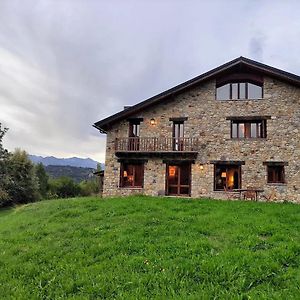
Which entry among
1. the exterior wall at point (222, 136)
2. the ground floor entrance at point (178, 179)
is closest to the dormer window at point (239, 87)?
the exterior wall at point (222, 136)

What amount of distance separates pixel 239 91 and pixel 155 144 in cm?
687

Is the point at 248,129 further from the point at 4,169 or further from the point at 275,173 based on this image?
the point at 4,169

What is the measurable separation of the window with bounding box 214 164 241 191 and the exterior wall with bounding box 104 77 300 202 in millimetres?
371

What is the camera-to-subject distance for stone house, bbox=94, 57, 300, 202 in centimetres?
1986

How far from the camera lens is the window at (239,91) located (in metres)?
20.9

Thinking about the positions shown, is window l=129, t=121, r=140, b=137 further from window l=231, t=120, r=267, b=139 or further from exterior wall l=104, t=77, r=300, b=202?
window l=231, t=120, r=267, b=139

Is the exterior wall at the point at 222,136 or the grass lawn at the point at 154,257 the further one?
the exterior wall at the point at 222,136

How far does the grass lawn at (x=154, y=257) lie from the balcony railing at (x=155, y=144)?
8.97 m

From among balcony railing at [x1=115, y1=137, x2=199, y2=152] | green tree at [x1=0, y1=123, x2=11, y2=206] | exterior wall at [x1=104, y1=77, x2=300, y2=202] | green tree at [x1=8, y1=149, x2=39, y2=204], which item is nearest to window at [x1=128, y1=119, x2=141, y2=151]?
balcony railing at [x1=115, y1=137, x2=199, y2=152]

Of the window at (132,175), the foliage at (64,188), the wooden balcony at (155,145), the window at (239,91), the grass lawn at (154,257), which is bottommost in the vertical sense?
the grass lawn at (154,257)

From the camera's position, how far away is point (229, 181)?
20500 mm

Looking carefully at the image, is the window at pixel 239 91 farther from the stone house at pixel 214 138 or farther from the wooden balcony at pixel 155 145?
the wooden balcony at pixel 155 145

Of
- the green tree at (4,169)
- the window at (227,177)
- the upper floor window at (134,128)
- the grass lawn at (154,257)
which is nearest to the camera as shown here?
the grass lawn at (154,257)

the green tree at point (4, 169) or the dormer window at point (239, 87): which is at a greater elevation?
the dormer window at point (239, 87)
